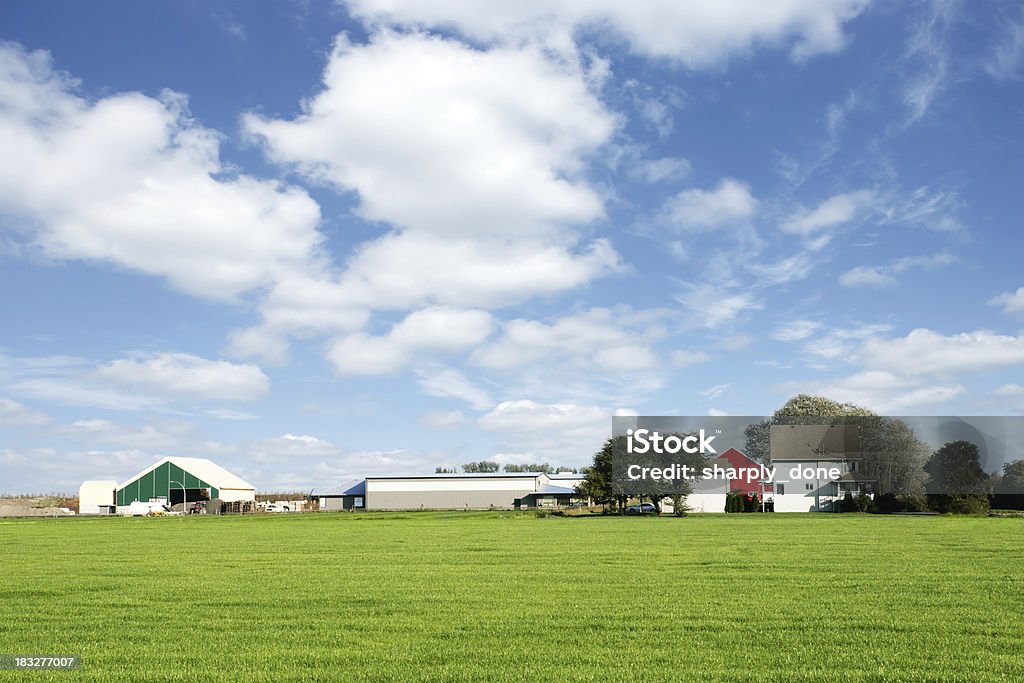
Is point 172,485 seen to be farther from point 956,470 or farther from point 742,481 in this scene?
point 956,470

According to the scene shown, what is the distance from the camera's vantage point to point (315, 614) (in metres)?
13.9

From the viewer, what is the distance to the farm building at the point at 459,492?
11250 centimetres

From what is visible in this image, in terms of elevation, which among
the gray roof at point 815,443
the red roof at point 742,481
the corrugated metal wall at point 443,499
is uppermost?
the gray roof at point 815,443

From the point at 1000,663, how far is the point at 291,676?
806 centimetres

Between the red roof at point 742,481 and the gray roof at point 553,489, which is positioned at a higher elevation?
the red roof at point 742,481

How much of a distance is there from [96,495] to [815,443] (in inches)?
3209

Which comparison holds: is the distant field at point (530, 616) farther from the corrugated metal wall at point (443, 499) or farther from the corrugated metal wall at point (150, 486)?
the corrugated metal wall at point (443, 499)

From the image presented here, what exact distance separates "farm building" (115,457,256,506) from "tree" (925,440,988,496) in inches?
3024

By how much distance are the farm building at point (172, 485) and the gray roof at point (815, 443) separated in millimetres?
64380

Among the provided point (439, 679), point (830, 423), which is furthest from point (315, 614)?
point (830, 423)

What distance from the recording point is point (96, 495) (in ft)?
333

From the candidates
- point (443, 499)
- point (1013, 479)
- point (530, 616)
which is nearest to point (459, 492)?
point (443, 499)

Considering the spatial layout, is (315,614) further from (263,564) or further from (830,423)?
(830,423)

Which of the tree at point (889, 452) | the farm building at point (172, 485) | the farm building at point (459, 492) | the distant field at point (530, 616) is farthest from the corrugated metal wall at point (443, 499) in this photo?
the distant field at point (530, 616)
